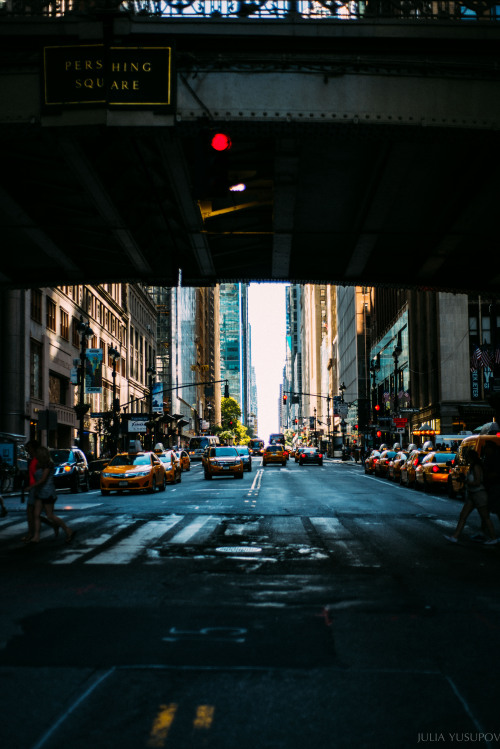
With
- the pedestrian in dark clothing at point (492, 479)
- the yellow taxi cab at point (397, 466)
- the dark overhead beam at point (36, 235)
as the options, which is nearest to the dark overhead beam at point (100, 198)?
the dark overhead beam at point (36, 235)

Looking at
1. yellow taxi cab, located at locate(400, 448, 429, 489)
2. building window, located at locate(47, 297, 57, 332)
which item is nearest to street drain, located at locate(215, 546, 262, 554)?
yellow taxi cab, located at locate(400, 448, 429, 489)

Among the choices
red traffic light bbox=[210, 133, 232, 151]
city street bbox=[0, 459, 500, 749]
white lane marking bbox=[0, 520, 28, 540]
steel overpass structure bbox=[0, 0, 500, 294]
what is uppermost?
steel overpass structure bbox=[0, 0, 500, 294]

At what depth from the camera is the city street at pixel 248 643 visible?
4.67 m

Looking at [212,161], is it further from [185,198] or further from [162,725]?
[162,725]

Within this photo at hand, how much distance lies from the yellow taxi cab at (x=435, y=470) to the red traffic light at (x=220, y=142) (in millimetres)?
19925

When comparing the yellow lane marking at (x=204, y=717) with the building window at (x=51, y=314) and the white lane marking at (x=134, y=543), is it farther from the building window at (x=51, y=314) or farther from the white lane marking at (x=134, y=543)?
the building window at (x=51, y=314)

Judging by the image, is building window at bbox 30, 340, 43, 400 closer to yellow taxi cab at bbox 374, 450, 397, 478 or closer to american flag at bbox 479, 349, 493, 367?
yellow taxi cab at bbox 374, 450, 397, 478

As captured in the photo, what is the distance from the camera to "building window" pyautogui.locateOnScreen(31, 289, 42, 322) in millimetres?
50312

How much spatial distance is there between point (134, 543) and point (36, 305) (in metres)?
40.0

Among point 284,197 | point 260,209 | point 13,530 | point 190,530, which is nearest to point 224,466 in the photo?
point 13,530

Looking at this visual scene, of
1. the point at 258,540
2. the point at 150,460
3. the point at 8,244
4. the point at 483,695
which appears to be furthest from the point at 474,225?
the point at 150,460

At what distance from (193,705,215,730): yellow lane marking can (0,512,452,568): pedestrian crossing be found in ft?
21.0

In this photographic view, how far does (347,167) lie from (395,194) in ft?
4.06

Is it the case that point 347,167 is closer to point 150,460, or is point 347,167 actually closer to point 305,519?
point 305,519
